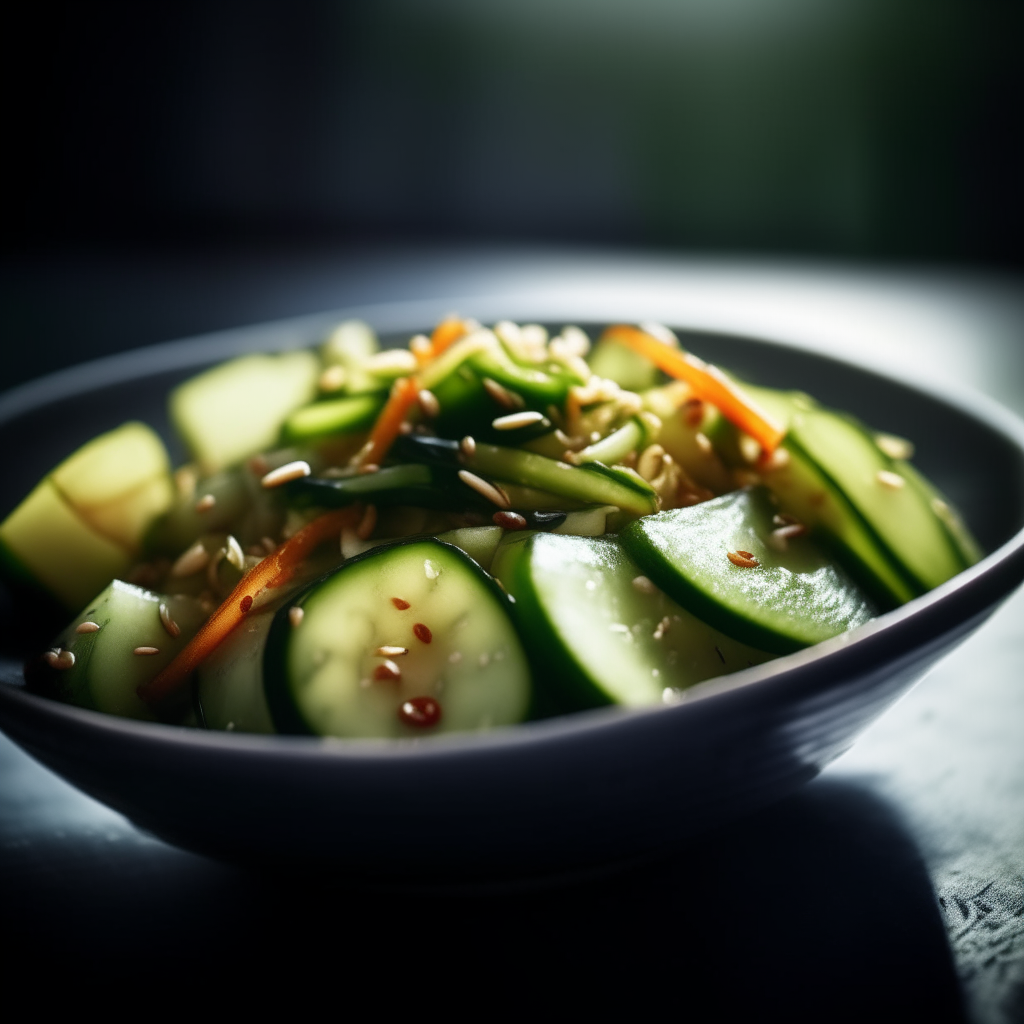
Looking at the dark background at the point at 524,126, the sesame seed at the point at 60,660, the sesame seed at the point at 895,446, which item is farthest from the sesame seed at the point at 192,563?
the dark background at the point at 524,126

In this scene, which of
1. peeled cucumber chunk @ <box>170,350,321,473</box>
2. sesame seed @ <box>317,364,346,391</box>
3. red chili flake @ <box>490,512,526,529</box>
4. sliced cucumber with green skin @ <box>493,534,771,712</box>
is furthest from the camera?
peeled cucumber chunk @ <box>170,350,321,473</box>

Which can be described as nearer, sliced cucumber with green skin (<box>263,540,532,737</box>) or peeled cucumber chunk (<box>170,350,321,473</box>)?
sliced cucumber with green skin (<box>263,540,532,737</box>)

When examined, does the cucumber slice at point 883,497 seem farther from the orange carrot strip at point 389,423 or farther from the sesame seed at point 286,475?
the sesame seed at point 286,475

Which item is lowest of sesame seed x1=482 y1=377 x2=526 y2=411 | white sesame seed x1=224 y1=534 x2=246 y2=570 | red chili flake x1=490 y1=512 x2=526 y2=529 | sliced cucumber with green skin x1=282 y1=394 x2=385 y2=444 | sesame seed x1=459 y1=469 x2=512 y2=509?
white sesame seed x1=224 y1=534 x2=246 y2=570

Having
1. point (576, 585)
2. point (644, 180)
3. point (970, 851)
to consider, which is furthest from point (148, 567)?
point (644, 180)

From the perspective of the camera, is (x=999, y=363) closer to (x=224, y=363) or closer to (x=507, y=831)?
(x=224, y=363)

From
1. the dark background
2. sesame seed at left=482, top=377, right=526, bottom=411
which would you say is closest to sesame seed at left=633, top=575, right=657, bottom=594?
sesame seed at left=482, top=377, right=526, bottom=411

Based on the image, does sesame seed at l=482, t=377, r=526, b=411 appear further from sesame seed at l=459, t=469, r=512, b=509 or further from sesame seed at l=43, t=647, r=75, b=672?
sesame seed at l=43, t=647, r=75, b=672
